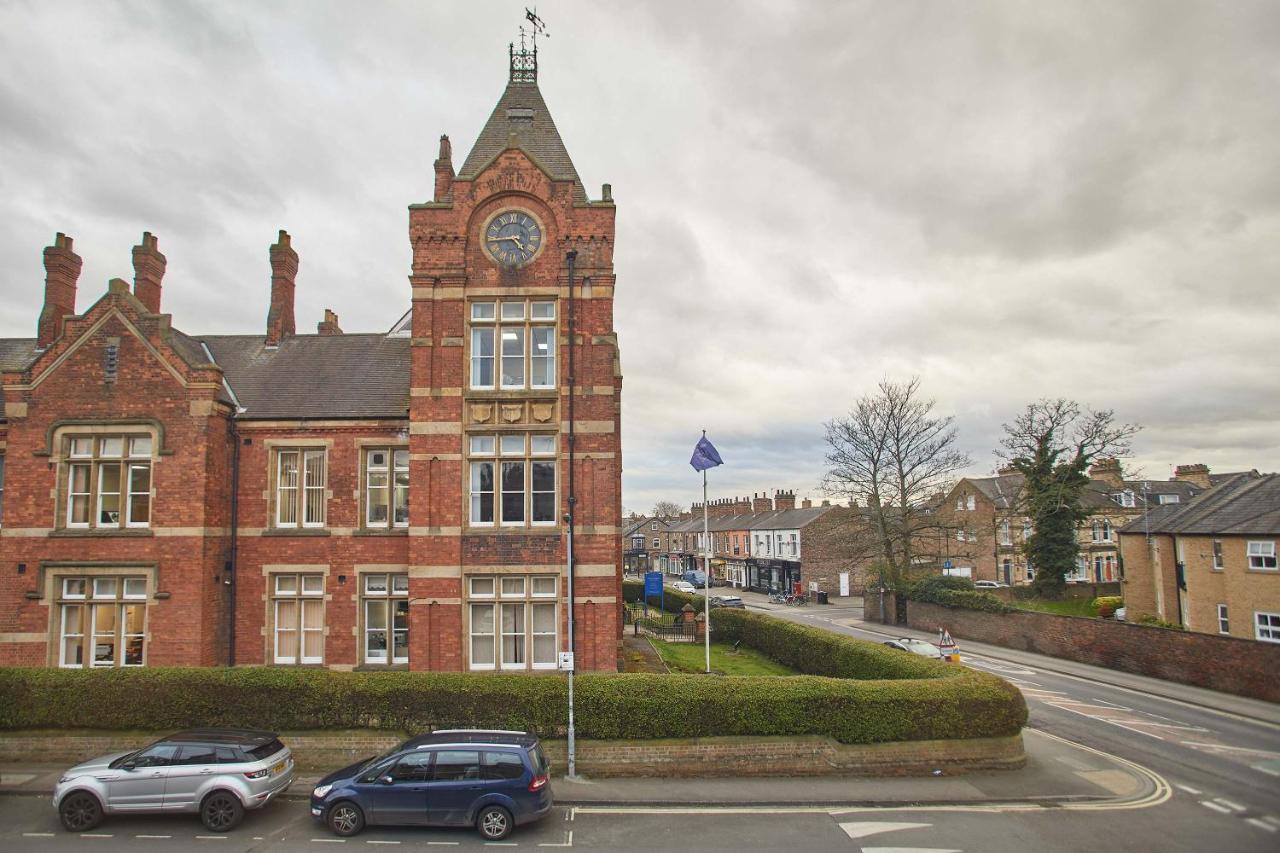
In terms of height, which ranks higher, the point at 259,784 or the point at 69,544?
the point at 69,544

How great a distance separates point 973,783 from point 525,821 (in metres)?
9.92

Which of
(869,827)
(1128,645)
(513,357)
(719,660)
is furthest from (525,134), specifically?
(1128,645)

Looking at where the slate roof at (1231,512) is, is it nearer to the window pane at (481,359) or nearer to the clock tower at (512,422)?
the clock tower at (512,422)

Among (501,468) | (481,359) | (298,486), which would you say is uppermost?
(481,359)

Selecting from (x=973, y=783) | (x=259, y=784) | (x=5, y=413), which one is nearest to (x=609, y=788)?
(x=259, y=784)

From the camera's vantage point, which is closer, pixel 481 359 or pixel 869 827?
pixel 869 827

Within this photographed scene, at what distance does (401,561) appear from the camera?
2053 centimetres

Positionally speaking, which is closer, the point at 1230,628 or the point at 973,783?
the point at 973,783

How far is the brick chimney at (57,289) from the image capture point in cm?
2316

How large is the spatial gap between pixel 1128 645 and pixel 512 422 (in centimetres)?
2740

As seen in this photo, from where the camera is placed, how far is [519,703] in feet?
55.0

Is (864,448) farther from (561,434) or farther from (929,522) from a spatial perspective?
(561,434)

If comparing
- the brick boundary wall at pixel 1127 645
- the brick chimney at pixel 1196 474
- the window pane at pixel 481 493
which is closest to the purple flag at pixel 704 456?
the window pane at pixel 481 493

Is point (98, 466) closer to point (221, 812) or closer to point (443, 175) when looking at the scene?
point (221, 812)
